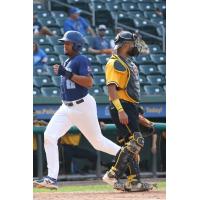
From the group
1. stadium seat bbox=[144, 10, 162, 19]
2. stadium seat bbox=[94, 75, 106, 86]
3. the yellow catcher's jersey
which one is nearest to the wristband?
the yellow catcher's jersey

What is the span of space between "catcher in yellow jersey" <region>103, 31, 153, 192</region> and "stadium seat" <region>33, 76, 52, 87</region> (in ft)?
12.8

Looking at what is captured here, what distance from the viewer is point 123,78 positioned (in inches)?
321

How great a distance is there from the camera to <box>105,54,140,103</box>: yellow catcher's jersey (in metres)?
8.12

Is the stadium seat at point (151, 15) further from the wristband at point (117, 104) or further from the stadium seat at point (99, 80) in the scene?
the wristband at point (117, 104)

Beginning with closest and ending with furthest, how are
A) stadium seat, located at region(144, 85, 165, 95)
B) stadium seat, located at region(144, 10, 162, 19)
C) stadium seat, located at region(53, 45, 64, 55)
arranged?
stadium seat, located at region(144, 85, 165, 95) < stadium seat, located at region(53, 45, 64, 55) < stadium seat, located at region(144, 10, 162, 19)

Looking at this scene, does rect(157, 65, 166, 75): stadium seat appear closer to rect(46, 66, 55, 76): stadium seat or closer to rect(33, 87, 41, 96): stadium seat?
rect(46, 66, 55, 76): stadium seat

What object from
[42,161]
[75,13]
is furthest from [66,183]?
[75,13]

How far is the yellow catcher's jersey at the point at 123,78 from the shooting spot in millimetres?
8117

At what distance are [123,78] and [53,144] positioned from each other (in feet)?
2.99

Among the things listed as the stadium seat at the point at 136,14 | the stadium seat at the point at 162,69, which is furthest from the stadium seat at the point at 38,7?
the stadium seat at the point at 162,69

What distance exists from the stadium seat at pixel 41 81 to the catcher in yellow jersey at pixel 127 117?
3.91 metres

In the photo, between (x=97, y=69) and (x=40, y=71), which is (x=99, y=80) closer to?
(x=97, y=69)
